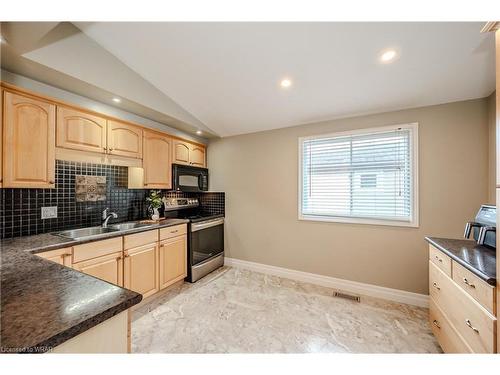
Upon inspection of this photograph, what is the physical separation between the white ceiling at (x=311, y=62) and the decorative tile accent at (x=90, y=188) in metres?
1.32

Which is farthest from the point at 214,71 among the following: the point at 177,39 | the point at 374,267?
the point at 374,267

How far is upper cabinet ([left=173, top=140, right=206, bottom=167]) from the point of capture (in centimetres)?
312

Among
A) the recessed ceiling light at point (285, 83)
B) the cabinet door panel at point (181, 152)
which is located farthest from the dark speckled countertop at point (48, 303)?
the recessed ceiling light at point (285, 83)

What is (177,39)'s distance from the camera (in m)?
1.85

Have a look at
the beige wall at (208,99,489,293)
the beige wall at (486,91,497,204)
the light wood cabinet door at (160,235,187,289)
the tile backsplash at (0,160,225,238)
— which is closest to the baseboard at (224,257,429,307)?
the beige wall at (208,99,489,293)

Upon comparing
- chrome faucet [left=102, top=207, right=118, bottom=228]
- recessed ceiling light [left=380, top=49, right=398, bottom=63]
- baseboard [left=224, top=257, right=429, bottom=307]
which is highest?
recessed ceiling light [left=380, top=49, right=398, bottom=63]

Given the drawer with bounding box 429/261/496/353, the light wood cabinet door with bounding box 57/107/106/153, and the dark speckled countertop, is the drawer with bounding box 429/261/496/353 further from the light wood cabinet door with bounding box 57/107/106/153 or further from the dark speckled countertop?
the light wood cabinet door with bounding box 57/107/106/153

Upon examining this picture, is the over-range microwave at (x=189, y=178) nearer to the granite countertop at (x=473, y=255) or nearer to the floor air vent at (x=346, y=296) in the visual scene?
the floor air vent at (x=346, y=296)

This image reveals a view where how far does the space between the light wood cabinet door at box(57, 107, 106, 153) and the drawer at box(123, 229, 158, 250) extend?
3.21 feet

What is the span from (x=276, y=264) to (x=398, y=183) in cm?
198

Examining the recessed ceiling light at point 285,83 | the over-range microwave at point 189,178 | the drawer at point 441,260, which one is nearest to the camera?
the drawer at point 441,260

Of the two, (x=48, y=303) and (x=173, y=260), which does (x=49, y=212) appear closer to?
(x=173, y=260)

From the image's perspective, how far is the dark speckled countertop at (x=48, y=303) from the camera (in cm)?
56

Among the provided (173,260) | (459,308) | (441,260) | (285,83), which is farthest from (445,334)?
(173,260)
